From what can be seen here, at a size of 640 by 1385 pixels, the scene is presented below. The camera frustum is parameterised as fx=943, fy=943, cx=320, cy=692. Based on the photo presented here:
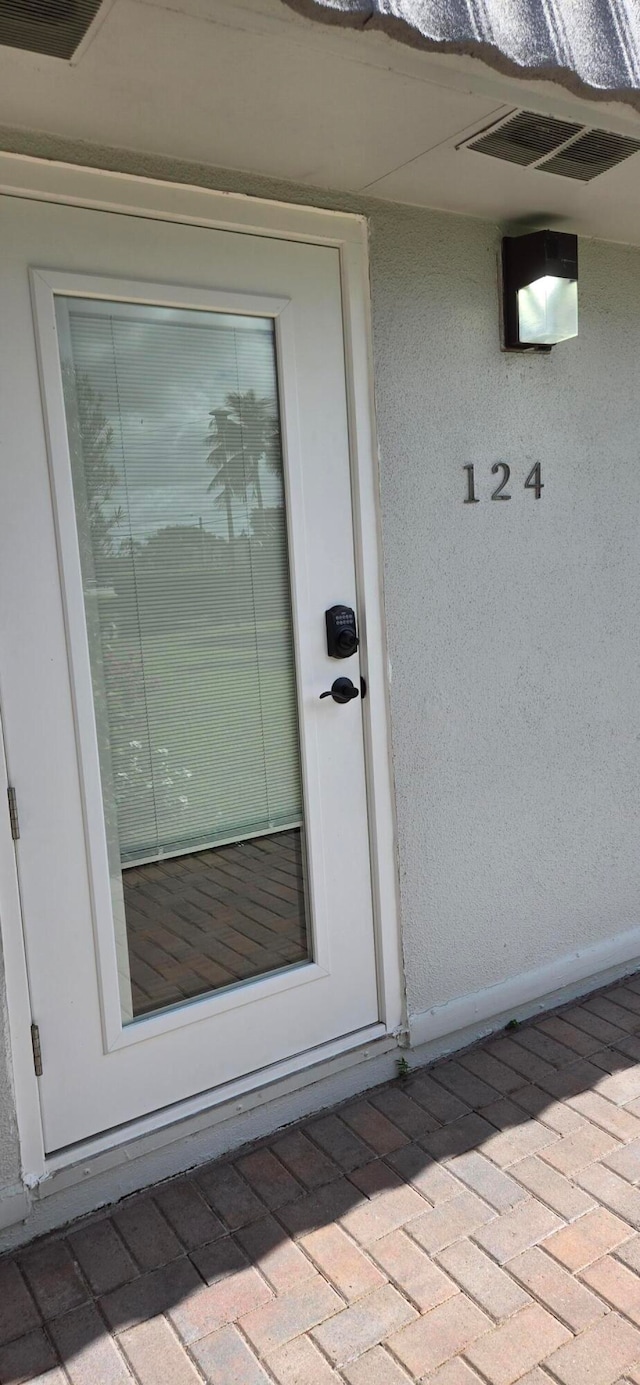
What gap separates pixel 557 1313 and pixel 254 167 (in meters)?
2.89

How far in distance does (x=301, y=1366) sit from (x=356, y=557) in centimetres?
204

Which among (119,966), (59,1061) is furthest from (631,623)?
(59,1061)

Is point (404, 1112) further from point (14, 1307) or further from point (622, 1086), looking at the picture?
point (14, 1307)

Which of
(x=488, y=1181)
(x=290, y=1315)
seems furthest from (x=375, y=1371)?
(x=488, y=1181)

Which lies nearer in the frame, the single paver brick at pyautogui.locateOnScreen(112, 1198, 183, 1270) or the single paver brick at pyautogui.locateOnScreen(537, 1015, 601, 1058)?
the single paver brick at pyautogui.locateOnScreen(112, 1198, 183, 1270)

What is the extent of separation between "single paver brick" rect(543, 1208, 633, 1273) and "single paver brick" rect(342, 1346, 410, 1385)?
0.49 m

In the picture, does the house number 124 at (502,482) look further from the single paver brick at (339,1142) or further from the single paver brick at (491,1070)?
the single paver brick at (339,1142)

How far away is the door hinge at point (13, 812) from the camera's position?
91.1 inches

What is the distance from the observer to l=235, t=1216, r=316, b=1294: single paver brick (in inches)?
87.1

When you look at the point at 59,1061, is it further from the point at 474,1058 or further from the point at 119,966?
the point at 474,1058

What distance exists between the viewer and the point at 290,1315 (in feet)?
6.91

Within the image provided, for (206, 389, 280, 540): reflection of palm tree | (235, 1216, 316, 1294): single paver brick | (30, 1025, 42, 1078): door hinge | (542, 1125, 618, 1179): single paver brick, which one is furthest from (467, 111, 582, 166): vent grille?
(235, 1216, 316, 1294): single paver brick

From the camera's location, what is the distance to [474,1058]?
3.14 metres

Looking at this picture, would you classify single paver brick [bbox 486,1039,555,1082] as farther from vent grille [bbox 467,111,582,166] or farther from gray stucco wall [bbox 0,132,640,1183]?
vent grille [bbox 467,111,582,166]
